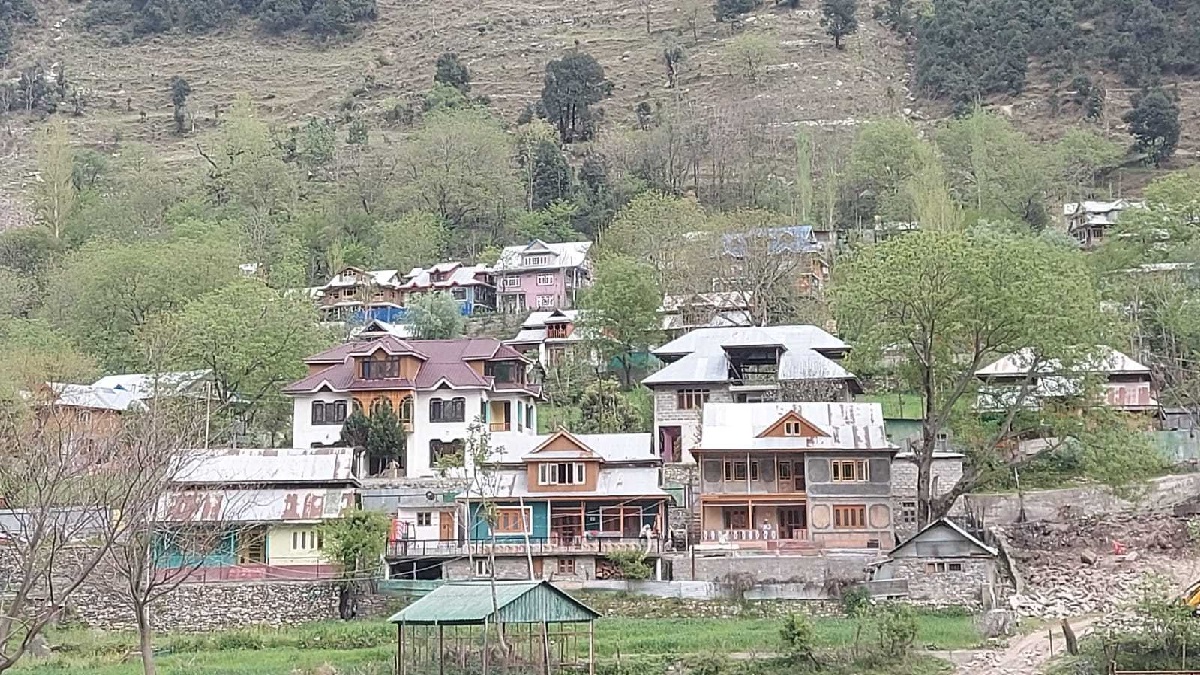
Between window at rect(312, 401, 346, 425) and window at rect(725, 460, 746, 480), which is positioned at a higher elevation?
window at rect(312, 401, 346, 425)

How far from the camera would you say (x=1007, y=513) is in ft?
142

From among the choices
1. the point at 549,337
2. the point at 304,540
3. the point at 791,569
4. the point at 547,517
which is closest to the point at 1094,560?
the point at 791,569

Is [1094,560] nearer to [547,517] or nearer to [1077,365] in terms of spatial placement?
[1077,365]

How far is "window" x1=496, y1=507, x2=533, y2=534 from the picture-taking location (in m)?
41.2

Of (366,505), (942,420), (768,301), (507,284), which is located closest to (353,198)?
(507,284)

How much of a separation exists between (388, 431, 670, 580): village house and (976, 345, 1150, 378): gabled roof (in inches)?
478

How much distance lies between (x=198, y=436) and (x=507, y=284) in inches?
1245

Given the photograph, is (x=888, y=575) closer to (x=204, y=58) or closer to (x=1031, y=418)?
(x=1031, y=418)

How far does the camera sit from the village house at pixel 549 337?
206ft

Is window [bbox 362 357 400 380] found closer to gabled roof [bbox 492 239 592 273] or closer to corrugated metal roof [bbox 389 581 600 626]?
corrugated metal roof [bbox 389 581 600 626]

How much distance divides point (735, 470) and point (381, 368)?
14683 millimetres

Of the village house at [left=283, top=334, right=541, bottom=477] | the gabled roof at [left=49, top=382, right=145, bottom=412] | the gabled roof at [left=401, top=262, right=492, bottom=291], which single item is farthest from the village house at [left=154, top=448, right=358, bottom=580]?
the gabled roof at [left=401, top=262, right=492, bottom=291]

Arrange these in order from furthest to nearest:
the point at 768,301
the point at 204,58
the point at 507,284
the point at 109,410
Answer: the point at 204,58 < the point at 507,284 < the point at 768,301 < the point at 109,410

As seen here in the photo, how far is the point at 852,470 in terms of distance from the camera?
135 ft
